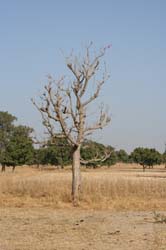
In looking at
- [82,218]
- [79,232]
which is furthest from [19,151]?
[79,232]

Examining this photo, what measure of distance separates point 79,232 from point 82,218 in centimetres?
333

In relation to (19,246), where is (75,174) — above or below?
above

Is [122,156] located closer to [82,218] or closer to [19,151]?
[19,151]

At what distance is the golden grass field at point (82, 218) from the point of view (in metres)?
10.9

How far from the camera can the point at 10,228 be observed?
13.4 metres

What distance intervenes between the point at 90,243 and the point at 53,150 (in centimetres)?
7147

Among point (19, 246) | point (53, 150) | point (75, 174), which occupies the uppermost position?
point (53, 150)

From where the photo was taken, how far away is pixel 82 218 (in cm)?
1575

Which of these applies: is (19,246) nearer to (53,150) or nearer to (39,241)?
(39,241)

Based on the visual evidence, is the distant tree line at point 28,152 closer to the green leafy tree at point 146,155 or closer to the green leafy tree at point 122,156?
the green leafy tree at point 146,155

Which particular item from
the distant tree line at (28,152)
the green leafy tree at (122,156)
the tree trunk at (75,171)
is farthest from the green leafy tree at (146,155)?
the tree trunk at (75,171)

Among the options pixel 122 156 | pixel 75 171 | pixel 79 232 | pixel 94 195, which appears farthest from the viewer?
pixel 122 156

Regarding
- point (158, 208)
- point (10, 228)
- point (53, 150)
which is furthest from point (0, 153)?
point (10, 228)

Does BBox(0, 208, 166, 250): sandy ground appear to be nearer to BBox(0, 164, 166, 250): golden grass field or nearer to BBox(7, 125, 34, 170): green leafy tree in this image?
BBox(0, 164, 166, 250): golden grass field
